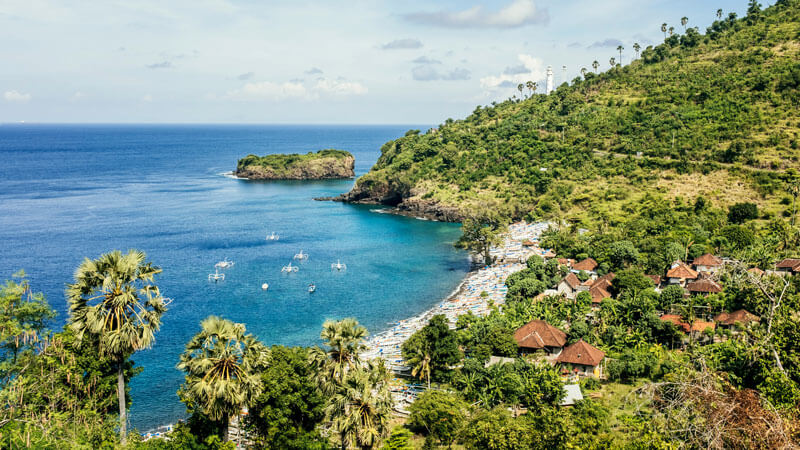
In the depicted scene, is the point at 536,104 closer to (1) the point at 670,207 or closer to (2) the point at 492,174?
(2) the point at 492,174

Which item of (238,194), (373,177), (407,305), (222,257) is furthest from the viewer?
(238,194)

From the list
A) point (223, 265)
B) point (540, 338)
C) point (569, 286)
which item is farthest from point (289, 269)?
point (540, 338)

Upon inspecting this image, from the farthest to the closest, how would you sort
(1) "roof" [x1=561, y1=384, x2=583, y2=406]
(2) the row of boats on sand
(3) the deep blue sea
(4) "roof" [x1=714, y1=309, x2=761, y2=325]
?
(2) the row of boats on sand
(3) the deep blue sea
(4) "roof" [x1=714, y1=309, x2=761, y2=325]
(1) "roof" [x1=561, y1=384, x2=583, y2=406]

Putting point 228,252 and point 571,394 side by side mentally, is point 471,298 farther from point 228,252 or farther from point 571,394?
point 228,252

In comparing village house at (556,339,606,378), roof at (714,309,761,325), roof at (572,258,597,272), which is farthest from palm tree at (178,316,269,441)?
roof at (572,258,597,272)

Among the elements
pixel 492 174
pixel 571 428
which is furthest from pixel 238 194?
pixel 571 428

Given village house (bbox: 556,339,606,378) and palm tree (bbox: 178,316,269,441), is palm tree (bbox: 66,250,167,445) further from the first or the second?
village house (bbox: 556,339,606,378)

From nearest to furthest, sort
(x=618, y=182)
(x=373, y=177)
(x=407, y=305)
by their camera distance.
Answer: (x=407, y=305)
(x=618, y=182)
(x=373, y=177)
